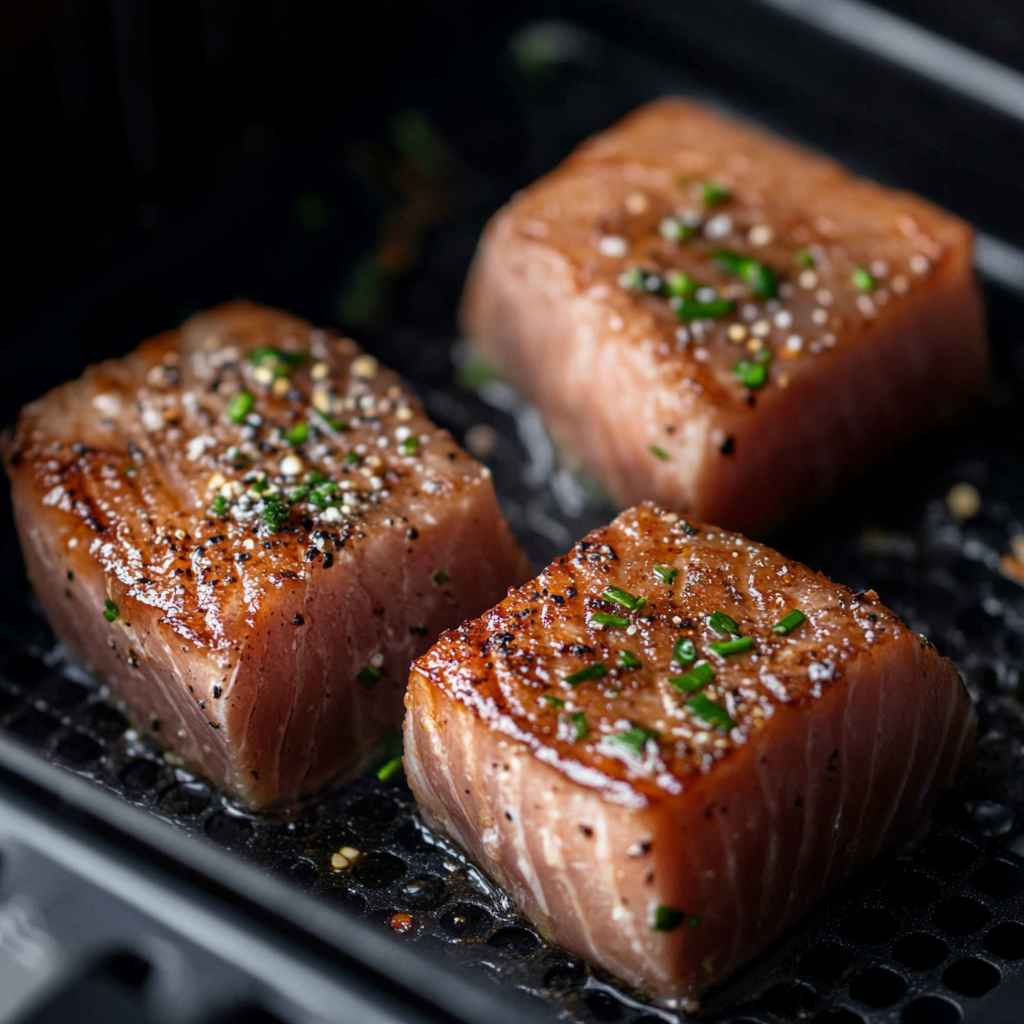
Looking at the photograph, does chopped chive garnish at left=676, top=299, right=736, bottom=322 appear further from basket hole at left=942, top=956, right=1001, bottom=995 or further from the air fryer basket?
basket hole at left=942, top=956, right=1001, bottom=995

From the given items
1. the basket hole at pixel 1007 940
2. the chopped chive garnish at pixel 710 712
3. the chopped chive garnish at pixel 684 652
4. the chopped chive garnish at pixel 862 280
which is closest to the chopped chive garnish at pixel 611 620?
the chopped chive garnish at pixel 684 652

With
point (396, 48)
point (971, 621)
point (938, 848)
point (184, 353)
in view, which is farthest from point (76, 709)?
point (396, 48)

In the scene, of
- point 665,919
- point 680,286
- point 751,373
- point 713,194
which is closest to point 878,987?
point 665,919

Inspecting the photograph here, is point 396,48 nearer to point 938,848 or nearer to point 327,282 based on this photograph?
point 327,282

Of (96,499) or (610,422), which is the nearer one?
(96,499)

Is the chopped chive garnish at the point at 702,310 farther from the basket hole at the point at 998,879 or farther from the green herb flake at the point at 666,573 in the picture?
the basket hole at the point at 998,879
